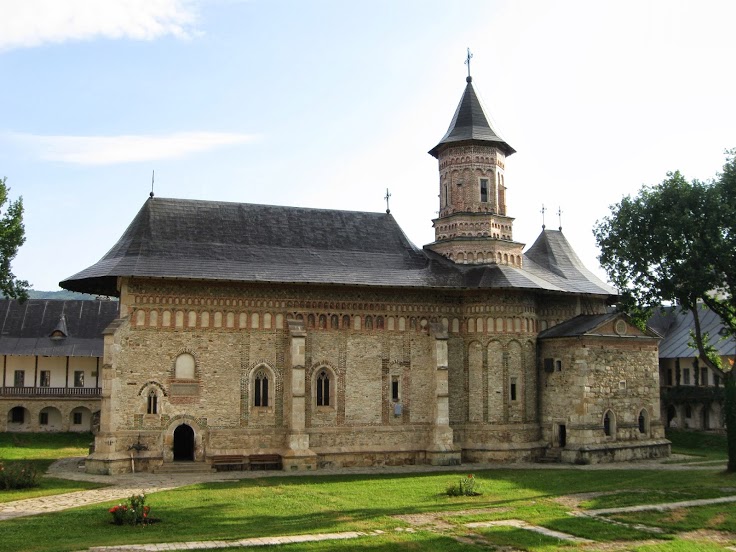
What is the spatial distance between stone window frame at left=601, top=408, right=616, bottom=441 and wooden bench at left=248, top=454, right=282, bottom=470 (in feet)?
42.6

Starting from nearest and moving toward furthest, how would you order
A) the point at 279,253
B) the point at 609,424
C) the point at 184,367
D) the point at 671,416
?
1. the point at 184,367
2. the point at 279,253
3. the point at 609,424
4. the point at 671,416

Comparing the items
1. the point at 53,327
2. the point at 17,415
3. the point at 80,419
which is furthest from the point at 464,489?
the point at 53,327

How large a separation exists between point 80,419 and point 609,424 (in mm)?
29769

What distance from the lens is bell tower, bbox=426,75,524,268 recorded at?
34094 millimetres

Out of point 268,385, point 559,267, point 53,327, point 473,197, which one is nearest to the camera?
point 268,385

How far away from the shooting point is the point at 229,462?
2853 cm

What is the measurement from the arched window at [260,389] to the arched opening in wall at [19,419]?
71.0 ft

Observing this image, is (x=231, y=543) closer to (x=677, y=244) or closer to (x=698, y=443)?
(x=677, y=244)

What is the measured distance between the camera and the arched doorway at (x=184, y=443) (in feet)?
95.5

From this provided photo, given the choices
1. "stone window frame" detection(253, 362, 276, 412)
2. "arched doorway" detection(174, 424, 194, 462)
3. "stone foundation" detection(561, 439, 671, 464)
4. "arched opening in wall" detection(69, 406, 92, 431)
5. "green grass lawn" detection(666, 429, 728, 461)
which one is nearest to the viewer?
"arched doorway" detection(174, 424, 194, 462)

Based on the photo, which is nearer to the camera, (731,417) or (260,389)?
(731,417)

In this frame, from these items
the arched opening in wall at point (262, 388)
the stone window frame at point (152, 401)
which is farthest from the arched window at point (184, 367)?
the arched opening in wall at point (262, 388)

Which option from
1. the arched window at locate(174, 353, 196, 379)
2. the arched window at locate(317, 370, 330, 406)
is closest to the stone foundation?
the arched window at locate(317, 370, 330, 406)

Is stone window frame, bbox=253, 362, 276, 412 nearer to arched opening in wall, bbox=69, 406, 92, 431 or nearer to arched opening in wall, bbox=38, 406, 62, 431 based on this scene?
arched opening in wall, bbox=69, 406, 92, 431
